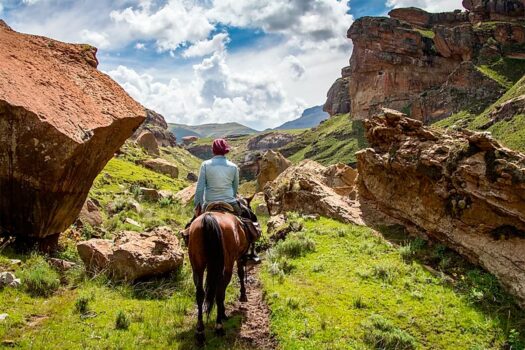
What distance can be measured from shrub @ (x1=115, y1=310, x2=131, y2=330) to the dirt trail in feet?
8.22

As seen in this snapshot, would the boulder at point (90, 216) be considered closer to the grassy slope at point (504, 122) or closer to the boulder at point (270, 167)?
the boulder at point (270, 167)

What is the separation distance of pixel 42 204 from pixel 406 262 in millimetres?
11688

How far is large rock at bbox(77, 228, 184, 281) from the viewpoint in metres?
11.3

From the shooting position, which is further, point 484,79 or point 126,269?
point 484,79

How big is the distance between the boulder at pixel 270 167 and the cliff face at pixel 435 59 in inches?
4349

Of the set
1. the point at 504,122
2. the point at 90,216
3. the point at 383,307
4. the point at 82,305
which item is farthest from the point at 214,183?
the point at 504,122

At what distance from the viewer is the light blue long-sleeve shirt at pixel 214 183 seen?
35.0 feet

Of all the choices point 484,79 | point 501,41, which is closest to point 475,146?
point 484,79

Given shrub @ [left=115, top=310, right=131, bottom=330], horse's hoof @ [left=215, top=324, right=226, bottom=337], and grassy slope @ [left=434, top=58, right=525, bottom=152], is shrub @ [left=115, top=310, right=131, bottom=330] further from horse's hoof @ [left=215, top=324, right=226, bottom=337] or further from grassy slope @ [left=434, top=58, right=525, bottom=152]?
grassy slope @ [left=434, top=58, right=525, bottom=152]

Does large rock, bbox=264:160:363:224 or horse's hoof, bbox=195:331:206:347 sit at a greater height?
large rock, bbox=264:160:363:224

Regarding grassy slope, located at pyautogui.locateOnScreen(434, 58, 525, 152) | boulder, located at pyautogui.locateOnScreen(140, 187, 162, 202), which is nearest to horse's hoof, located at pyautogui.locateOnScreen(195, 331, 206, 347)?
boulder, located at pyautogui.locateOnScreen(140, 187, 162, 202)

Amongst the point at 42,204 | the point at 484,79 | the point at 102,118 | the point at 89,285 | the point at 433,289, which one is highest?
the point at 484,79

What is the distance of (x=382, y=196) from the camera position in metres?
17.4

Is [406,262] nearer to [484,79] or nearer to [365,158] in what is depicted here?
[365,158]
